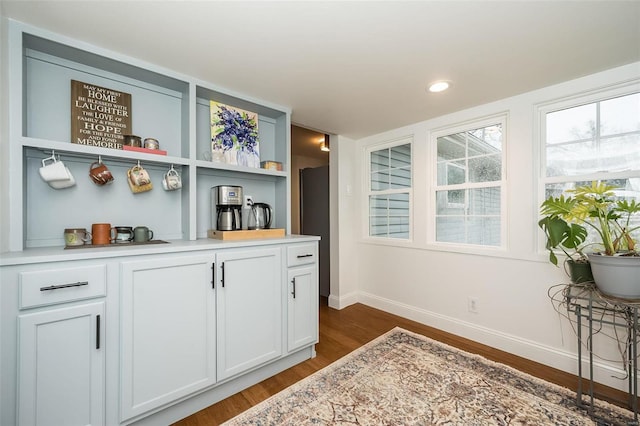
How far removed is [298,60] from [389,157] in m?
1.95

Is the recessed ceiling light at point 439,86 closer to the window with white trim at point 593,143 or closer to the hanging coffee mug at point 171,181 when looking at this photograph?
the window with white trim at point 593,143

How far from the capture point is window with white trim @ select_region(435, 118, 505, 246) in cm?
249

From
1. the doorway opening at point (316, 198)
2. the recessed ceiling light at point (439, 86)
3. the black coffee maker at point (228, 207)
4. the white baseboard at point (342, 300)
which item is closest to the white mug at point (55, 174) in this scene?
the black coffee maker at point (228, 207)

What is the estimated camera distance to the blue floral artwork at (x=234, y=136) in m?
2.18

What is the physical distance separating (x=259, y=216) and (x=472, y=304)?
2.12 meters

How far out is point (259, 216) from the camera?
2270mm

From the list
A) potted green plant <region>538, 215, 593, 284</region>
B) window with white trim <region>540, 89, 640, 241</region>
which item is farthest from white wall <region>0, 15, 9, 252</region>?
window with white trim <region>540, 89, 640, 241</region>

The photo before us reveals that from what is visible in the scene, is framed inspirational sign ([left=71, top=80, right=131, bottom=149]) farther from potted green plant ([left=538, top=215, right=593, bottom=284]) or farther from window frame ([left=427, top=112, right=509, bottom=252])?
potted green plant ([left=538, top=215, right=593, bottom=284])

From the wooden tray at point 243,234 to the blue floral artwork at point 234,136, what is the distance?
22.5 inches

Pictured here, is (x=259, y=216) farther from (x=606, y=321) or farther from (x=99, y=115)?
(x=606, y=321)

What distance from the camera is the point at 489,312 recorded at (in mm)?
2480

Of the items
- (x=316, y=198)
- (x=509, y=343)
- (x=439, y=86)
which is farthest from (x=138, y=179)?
(x=509, y=343)

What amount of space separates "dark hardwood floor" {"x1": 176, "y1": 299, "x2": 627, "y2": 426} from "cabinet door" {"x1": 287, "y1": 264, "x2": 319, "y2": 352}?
0.20 metres

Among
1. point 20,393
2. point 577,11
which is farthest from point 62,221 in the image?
point 577,11
